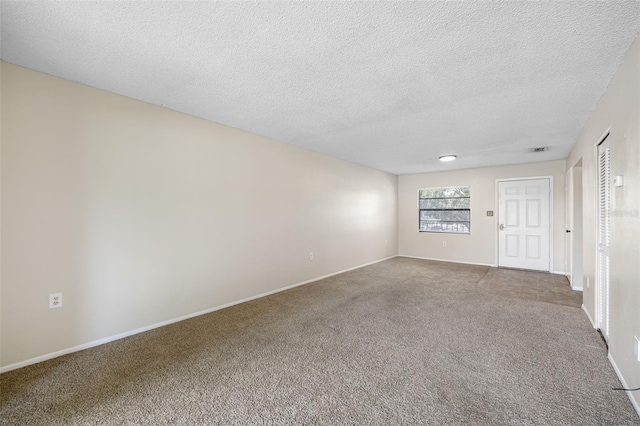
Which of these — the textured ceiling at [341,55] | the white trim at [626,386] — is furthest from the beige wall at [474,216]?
the white trim at [626,386]

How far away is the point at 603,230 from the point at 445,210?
432 centimetres

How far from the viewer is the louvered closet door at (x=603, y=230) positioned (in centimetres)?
239

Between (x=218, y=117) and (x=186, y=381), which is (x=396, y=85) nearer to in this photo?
(x=218, y=117)

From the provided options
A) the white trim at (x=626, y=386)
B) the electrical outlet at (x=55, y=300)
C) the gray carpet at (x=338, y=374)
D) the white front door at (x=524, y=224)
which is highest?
the white front door at (x=524, y=224)

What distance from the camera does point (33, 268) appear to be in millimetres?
2158

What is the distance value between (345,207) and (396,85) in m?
3.34

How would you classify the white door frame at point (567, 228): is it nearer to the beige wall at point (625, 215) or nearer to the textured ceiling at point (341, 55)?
the textured ceiling at point (341, 55)

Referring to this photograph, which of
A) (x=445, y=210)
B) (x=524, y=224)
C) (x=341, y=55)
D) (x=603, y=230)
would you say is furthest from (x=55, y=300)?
(x=524, y=224)

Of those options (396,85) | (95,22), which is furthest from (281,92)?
(95,22)

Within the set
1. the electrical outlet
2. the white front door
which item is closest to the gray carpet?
the electrical outlet

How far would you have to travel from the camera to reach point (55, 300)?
2.26 meters

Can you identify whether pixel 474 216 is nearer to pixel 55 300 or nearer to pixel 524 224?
pixel 524 224

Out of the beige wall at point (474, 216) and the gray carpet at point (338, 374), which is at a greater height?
the beige wall at point (474, 216)

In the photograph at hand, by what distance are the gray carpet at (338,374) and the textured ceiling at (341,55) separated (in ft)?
7.55
